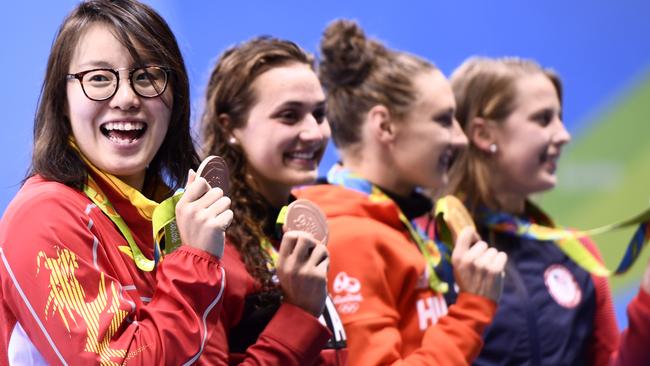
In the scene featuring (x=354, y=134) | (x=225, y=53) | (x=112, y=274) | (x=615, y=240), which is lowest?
(x=615, y=240)

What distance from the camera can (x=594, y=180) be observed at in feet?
→ 16.6

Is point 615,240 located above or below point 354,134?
below

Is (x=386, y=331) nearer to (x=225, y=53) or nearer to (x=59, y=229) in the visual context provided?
(x=225, y=53)

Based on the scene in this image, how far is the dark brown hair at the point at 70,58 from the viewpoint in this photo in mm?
2025

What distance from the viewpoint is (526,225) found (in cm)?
337

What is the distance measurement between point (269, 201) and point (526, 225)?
1070mm

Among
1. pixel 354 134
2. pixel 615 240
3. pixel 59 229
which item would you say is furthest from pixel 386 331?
pixel 615 240

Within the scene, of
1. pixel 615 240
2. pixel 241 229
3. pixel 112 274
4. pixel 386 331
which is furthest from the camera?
pixel 615 240

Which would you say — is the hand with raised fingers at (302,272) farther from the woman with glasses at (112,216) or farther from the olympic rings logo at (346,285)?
the olympic rings logo at (346,285)

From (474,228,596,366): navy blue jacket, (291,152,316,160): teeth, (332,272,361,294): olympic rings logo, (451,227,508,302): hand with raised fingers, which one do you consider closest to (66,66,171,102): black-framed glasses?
(291,152,316,160): teeth

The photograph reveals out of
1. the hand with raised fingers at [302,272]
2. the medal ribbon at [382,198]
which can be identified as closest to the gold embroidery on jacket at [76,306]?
the hand with raised fingers at [302,272]

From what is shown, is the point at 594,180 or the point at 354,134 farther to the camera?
the point at 594,180

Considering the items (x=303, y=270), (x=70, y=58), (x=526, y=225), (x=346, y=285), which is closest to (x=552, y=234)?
(x=526, y=225)

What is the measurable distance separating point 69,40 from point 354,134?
124 centimetres
